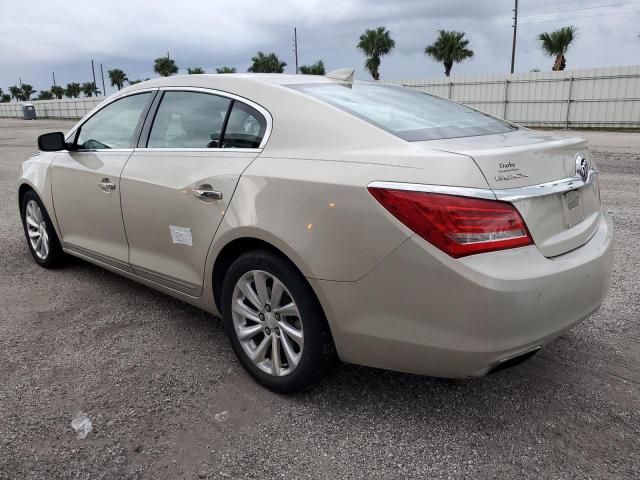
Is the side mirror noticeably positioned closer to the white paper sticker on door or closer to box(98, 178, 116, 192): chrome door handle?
box(98, 178, 116, 192): chrome door handle

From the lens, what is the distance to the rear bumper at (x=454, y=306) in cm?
209

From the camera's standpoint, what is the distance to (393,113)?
2.85 m

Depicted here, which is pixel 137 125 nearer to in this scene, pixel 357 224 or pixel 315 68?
pixel 357 224

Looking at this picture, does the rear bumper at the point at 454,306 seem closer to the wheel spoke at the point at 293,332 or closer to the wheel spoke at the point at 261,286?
the wheel spoke at the point at 293,332

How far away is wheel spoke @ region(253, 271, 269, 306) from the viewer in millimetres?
2693

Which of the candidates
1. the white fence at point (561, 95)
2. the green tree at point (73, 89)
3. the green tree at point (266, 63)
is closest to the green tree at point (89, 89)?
the green tree at point (73, 89)

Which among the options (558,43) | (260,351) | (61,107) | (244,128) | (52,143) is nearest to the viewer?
(260,351)

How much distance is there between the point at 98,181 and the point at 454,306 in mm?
2705

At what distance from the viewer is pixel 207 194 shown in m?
2.89

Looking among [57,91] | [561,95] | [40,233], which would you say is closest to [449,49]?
[561,95]

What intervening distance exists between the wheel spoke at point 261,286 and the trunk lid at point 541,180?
3.30 ft

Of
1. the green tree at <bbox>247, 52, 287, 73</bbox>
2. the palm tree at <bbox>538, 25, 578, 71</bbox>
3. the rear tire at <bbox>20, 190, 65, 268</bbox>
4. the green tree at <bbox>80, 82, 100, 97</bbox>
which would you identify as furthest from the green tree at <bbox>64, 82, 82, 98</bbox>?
the rear tire at <bbox>20, 190, 65, 268</bbox>

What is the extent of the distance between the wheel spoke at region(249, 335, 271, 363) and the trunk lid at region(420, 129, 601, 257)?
1.25 meters

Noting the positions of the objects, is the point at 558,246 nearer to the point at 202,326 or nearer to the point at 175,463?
the point at 175,463
